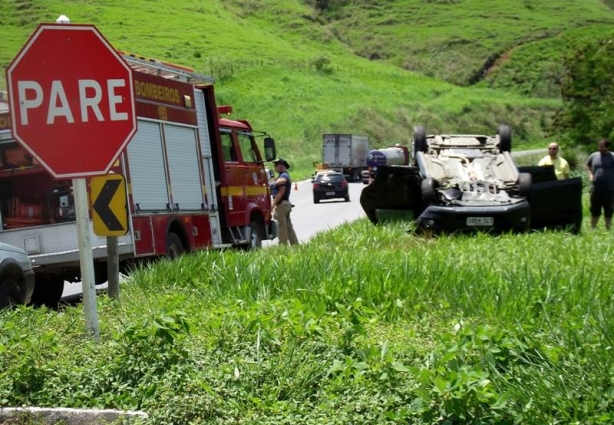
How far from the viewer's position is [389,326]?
7.62 m

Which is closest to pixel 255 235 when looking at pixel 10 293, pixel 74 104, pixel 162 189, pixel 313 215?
pixel 162 189

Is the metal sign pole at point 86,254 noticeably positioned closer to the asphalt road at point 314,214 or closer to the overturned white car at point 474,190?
the asphalt road at point 314,214

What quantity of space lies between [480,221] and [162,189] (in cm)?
512

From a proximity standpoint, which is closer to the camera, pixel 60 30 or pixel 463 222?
pixel 60 30

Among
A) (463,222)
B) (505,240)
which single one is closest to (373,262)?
(505,240)

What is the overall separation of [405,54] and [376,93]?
3772cm

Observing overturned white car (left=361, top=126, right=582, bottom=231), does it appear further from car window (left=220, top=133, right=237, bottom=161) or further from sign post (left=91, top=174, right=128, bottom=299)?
sign post (left=91, top=174, right=128, bottom=299)

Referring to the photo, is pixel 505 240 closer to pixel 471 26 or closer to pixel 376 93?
pixel 376 93

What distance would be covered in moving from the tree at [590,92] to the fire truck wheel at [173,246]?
24.5m

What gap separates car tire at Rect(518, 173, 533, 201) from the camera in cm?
1691

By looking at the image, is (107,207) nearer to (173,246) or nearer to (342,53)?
(173,246)

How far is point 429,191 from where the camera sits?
1692cm

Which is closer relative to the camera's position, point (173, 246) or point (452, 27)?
point (173, 246)

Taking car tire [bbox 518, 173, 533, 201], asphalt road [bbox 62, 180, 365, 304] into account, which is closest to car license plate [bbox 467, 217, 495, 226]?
car tire [bbox 518, 173, 533, 201]
